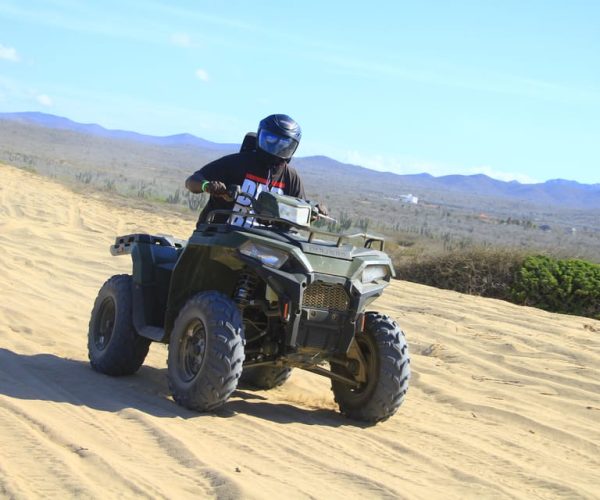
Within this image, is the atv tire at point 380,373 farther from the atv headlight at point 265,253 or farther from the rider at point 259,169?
the rider at point 259,169

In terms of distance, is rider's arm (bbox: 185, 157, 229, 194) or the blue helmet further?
the blue helmet

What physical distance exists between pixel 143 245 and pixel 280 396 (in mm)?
1663

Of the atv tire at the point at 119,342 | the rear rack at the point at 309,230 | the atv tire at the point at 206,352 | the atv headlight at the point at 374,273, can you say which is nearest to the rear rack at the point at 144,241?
the atv tire at the point at 119,342

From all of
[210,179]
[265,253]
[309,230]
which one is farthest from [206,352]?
[210,179]

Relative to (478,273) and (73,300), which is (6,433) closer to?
(73,300)

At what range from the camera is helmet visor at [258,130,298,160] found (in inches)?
281

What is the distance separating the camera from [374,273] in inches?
261

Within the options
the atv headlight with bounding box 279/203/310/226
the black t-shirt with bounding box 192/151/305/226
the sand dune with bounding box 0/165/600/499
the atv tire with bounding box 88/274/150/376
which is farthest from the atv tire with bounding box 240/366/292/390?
the atv headlight with bounding box 279/203/310/226

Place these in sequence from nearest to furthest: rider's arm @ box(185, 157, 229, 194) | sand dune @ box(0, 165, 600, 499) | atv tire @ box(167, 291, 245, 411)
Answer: sand dune @ box(0, 165, 600, 499)
atv tire @ box(167, 291, 245, 411)
rider's arm @ box(185, 157, 229, 194)

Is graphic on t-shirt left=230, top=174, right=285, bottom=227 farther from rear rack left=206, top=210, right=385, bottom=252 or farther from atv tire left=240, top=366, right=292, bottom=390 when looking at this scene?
atv tire left=240, top=366, right=292, bottom=390

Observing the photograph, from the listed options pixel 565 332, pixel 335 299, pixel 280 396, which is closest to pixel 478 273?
pixel 565 332

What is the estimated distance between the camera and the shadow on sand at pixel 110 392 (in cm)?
636

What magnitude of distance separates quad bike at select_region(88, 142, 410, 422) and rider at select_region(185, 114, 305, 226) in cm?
29

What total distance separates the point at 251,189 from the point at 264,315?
3.46 feet
